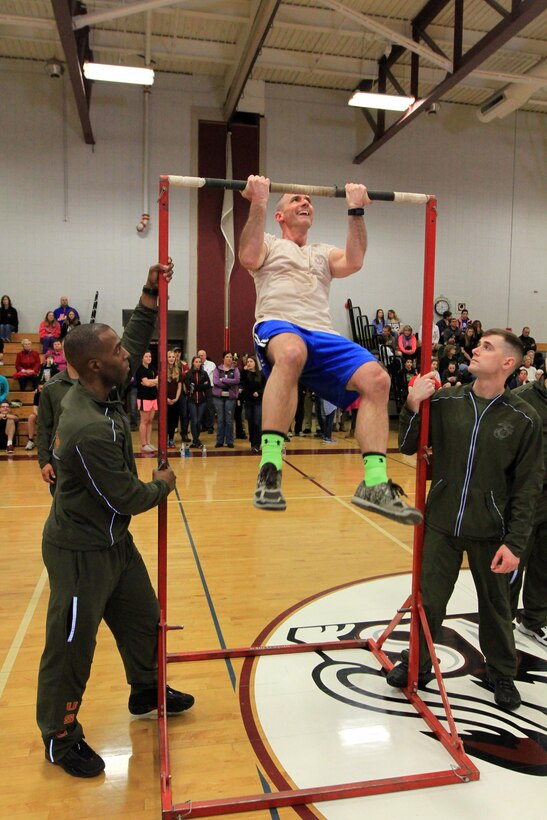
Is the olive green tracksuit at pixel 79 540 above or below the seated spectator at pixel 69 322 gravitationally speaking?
below

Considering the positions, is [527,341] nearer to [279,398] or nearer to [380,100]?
[380,100]

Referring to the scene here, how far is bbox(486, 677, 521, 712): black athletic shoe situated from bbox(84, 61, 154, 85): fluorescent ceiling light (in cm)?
1048

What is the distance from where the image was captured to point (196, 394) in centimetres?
1048

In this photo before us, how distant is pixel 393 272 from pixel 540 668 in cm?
1237

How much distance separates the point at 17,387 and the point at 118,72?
5.82 m

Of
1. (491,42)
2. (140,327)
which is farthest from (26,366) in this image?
(491,42)

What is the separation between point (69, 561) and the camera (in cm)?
251

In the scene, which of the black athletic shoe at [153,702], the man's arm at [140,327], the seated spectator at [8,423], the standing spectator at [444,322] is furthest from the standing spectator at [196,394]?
the black athletic shoe at [153,702]

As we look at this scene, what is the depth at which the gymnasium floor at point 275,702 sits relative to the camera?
2504 millimetres

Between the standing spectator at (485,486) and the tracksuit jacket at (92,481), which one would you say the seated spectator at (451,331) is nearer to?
the standing spectator at (485,486)

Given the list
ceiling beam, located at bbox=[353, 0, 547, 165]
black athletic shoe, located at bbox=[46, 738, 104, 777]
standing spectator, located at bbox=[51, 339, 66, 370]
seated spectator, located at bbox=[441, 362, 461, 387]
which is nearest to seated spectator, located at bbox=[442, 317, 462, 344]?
seated spectator, located at bbox=[441, 362, 461, 387]

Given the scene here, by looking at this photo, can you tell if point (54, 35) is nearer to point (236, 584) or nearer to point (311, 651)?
point (236, 584)

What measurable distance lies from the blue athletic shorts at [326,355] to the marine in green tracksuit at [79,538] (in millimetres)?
632

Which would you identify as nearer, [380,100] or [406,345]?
[380,100]
